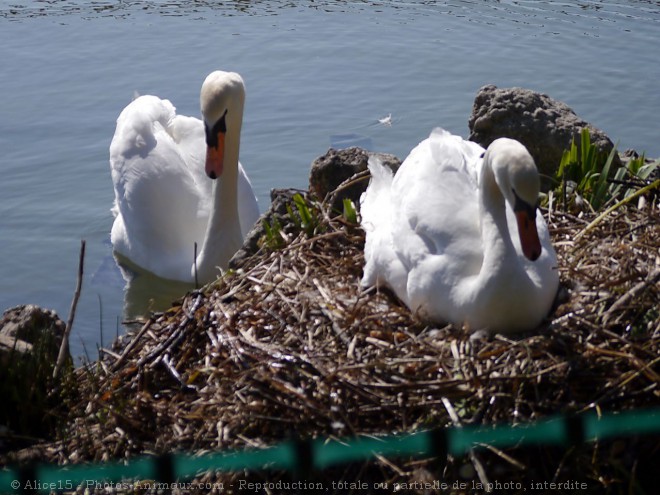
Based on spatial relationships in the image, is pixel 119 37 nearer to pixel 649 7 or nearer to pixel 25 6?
pixel 25 6

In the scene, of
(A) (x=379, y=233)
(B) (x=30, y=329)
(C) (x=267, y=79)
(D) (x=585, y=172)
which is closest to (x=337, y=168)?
(A) (x=379, y=233)

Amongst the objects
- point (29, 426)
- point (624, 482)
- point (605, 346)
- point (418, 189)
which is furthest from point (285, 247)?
point (624, 482)

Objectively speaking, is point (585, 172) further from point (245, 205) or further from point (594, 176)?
point (245, 205)

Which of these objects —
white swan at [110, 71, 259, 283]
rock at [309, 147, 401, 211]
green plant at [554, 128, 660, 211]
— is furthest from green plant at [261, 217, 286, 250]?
green plant at [554, 128, 660, 211]

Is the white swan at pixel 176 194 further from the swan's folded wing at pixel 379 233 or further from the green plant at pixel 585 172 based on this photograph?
the green plant at pixel 585 172

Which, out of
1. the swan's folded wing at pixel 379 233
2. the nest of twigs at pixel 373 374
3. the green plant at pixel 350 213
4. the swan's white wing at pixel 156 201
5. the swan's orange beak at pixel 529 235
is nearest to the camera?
the nest of twigs at pixel 373 374

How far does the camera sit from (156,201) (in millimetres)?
8281

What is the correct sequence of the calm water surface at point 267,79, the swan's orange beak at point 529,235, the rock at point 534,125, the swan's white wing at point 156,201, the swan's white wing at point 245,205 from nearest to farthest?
the swan's orange beak at point 529,235 < the rock at point 534,125 < the swan's white wing at point 156,201 < the swan's white wing at point 245,205 < the calm water surface at point 267,79

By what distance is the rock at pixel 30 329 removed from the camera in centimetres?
580

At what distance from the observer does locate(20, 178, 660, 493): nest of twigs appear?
4613mm

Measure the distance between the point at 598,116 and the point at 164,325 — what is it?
686 centimetres

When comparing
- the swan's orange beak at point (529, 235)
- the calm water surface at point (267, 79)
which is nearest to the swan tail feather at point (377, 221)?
the swan's orange beak at point (529, 235)

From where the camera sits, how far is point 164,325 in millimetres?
5801

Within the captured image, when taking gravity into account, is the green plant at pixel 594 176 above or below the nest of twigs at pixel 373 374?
above
